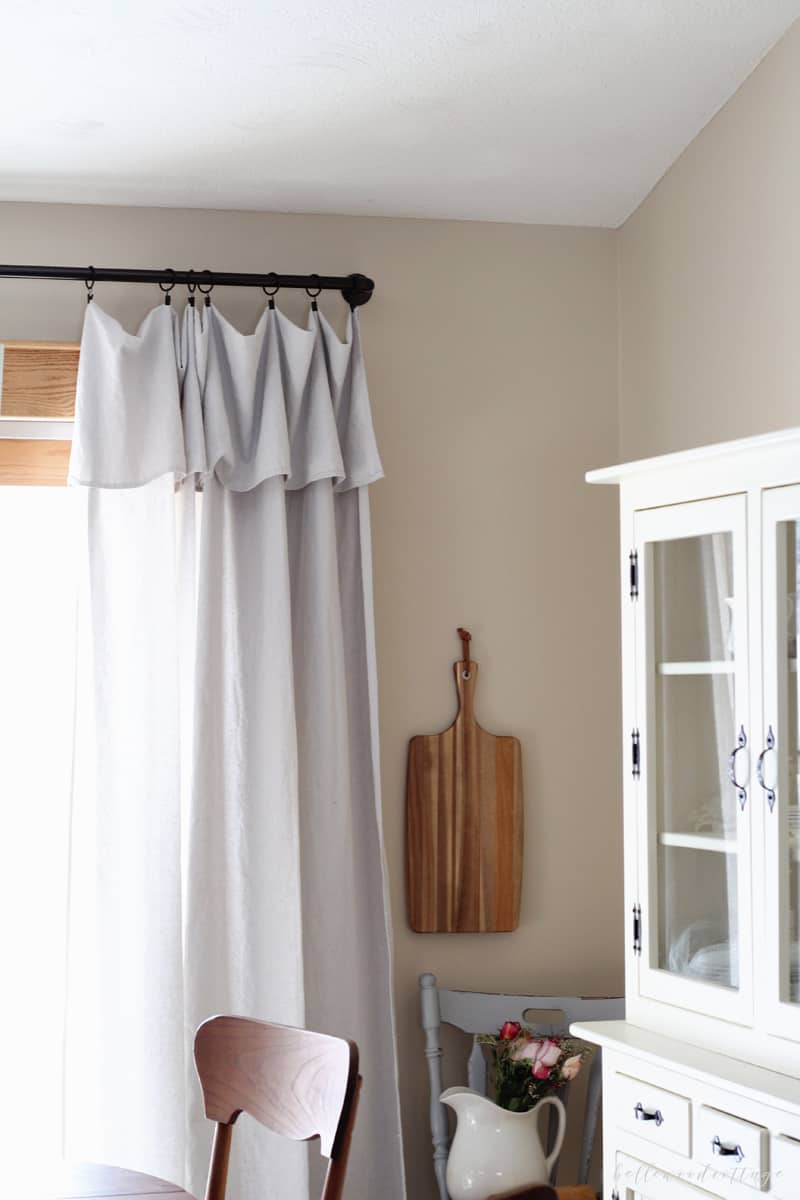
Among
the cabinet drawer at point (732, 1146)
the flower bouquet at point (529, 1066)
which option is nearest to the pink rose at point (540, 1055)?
the flower bouquet at point (529, 1066)

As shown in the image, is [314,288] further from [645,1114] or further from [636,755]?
[645,1114]

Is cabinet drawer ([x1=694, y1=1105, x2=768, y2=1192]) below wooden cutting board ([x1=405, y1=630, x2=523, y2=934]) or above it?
below

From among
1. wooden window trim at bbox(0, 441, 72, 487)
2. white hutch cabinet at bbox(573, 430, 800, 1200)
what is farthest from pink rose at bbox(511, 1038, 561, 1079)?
wooden window trim at bbox(0, 441, 72, 487)

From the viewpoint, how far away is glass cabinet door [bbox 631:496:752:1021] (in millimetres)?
2008

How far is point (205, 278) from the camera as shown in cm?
278

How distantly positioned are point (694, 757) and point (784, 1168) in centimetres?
65

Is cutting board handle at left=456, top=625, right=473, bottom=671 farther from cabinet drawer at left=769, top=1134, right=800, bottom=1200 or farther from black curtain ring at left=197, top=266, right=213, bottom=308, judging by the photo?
cabinet drawer at left=769, top=1134, right=800, bottom=1200

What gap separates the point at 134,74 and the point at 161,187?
0.48 metres

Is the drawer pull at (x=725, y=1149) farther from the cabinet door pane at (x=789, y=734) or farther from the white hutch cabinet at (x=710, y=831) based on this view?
the cabinet door pane at (x=789, y=734)

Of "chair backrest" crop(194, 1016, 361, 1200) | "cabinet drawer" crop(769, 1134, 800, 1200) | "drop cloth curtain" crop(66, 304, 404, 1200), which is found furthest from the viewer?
"drop cloth curtain" crop(66, 304, 404, 1200)

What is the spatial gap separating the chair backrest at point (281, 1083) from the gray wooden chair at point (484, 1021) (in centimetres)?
98

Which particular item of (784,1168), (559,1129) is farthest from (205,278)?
(784,1168)

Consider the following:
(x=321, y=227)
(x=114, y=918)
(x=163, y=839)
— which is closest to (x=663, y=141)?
(x=321, y=227)

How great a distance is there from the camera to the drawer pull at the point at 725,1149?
6.15ft
